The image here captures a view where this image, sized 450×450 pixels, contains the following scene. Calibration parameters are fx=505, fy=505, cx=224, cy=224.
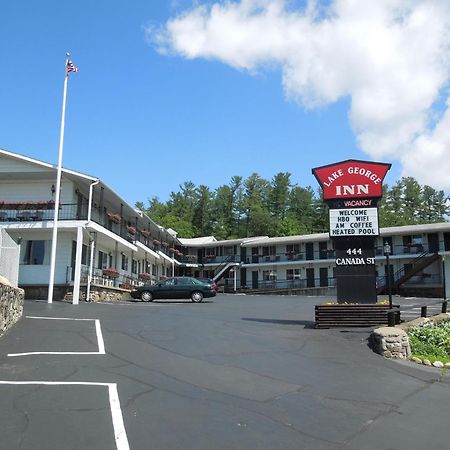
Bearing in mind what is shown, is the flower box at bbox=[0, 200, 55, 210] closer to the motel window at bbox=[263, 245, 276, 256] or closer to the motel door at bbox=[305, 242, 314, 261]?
the motel door at bbox=[305, 242, 314, 261]

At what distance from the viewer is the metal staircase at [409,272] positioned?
44.1 metres

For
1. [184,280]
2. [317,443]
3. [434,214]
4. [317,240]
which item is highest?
[434,214]

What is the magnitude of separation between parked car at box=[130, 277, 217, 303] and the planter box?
14017mm

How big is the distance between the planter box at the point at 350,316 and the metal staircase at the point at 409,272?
97.7 feet

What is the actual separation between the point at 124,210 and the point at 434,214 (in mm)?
73275

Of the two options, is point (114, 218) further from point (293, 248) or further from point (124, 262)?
point (293, 248)

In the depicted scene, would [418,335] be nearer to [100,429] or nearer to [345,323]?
[345,323]

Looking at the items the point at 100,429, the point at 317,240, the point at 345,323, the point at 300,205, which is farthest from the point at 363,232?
the point at 300,205

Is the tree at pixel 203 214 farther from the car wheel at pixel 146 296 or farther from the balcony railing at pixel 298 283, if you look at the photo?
the car wheel at pixel 146 296

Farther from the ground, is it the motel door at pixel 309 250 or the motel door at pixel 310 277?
the motel door at pixel 309 250

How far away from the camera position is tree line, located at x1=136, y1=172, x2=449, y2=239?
8206 cm

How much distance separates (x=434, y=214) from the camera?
9319 centimetres

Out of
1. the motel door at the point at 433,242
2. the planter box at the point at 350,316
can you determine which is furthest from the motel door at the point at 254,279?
the planter box at the point at 350,316

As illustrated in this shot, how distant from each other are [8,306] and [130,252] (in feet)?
85.4
